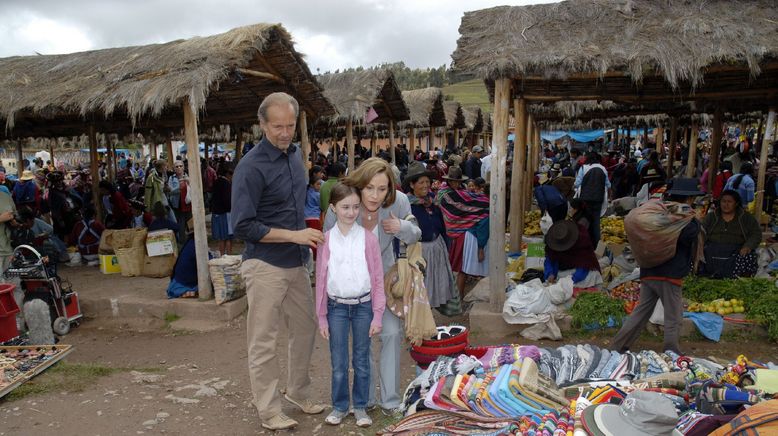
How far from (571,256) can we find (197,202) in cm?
456

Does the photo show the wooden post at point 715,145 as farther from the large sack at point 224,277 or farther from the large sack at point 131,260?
the large sack at point 131,260

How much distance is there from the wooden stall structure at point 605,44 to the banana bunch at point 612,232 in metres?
3.81

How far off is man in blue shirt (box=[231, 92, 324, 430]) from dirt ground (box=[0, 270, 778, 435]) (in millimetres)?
538

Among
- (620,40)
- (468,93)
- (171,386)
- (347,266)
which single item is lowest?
(171,386)

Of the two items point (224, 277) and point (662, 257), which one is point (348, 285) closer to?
point (662, 257)

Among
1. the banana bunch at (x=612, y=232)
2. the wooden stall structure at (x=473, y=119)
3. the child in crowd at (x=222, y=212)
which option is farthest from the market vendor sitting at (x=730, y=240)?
the wooden stall structure at (x=473, y=119)

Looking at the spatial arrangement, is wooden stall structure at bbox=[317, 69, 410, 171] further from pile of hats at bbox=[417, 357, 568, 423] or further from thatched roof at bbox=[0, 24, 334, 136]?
pile of hats at bbox=[417, 357, 568, 423]

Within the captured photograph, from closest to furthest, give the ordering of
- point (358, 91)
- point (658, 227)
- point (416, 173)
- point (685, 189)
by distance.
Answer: point (658, 227) → point (685, 189) → point (416, 173) → point (358, 91)

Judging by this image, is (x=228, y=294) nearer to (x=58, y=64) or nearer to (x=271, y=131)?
(x=271, y=131)

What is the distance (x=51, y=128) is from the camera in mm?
11102

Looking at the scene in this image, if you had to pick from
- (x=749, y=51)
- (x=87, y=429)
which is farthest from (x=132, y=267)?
(x=749, y=51)

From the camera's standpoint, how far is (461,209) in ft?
21.2

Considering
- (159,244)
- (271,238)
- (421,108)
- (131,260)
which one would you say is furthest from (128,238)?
(421,108)

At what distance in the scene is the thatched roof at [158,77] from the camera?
20.4 ft
